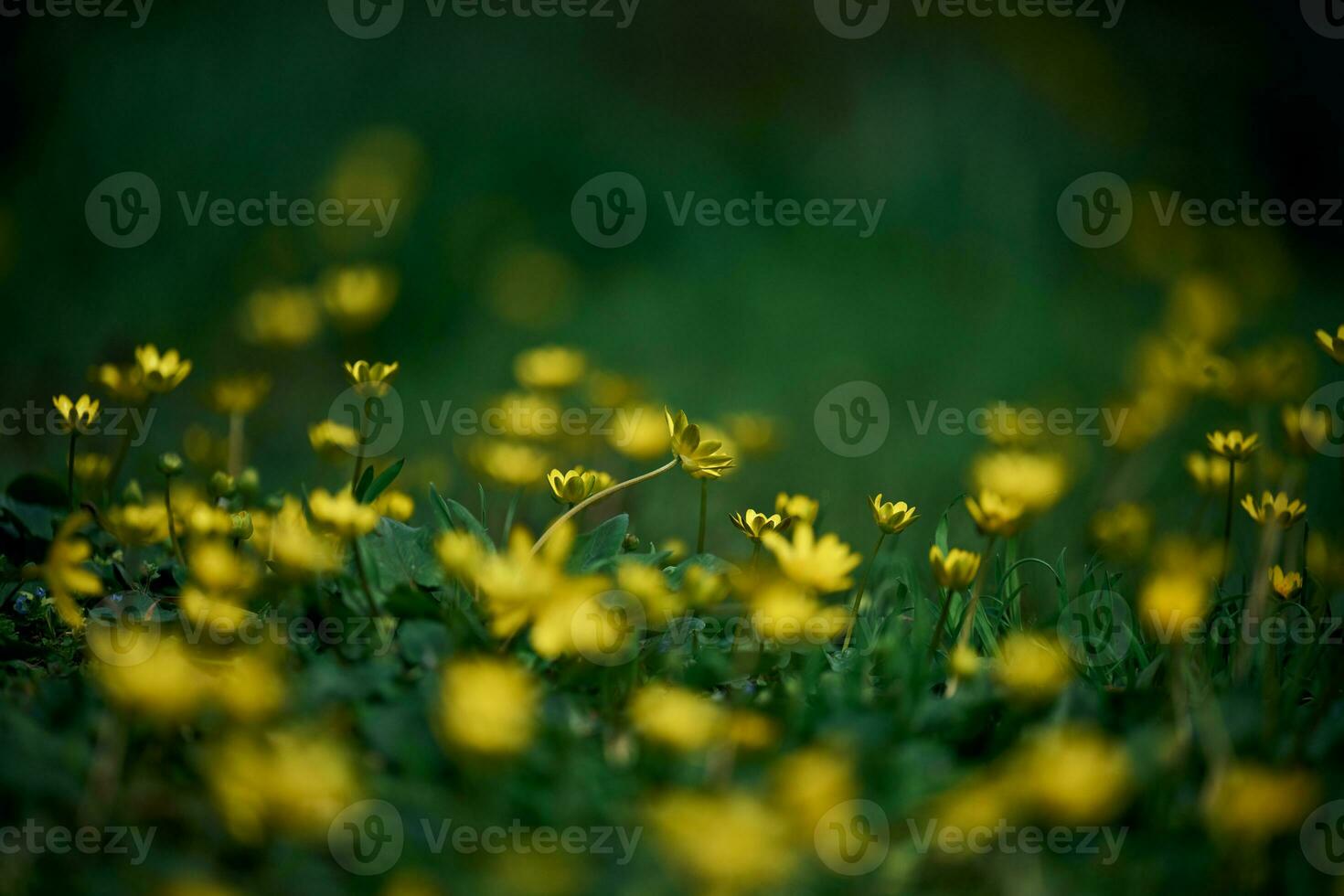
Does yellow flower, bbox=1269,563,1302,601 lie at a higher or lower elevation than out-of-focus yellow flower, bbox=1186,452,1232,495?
lower

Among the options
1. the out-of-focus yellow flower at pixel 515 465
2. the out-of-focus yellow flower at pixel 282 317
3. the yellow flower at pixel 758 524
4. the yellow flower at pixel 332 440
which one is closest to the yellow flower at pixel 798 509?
the yellow flower at pixel 758 524

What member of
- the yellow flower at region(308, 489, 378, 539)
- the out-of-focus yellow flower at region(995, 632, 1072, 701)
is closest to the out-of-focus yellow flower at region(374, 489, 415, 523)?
the yellow flower at region(308, 489, 378, 539)

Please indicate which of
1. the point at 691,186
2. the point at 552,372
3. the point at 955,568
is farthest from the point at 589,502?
the point at 691,186

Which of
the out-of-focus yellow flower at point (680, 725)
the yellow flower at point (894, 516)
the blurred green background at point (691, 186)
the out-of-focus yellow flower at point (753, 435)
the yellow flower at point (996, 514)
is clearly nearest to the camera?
the out-of-focus yellow flower at point (680, 725)

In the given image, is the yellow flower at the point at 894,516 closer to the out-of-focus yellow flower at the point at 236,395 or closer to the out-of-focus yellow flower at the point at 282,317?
the out-of-focus yellow flower at the point at 236,395

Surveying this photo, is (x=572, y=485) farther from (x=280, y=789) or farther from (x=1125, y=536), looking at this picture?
(x=1125, y=536)

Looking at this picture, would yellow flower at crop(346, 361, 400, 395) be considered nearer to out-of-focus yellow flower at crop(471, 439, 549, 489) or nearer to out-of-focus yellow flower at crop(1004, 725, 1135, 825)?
out-of-focus yellow flower at crop(471, 439, 549, 489)

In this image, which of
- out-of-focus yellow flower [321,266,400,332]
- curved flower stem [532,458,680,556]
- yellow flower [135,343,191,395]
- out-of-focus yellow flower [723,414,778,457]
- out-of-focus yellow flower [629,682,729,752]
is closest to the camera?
out-of-focus yellow flower [629,682,729,752]
